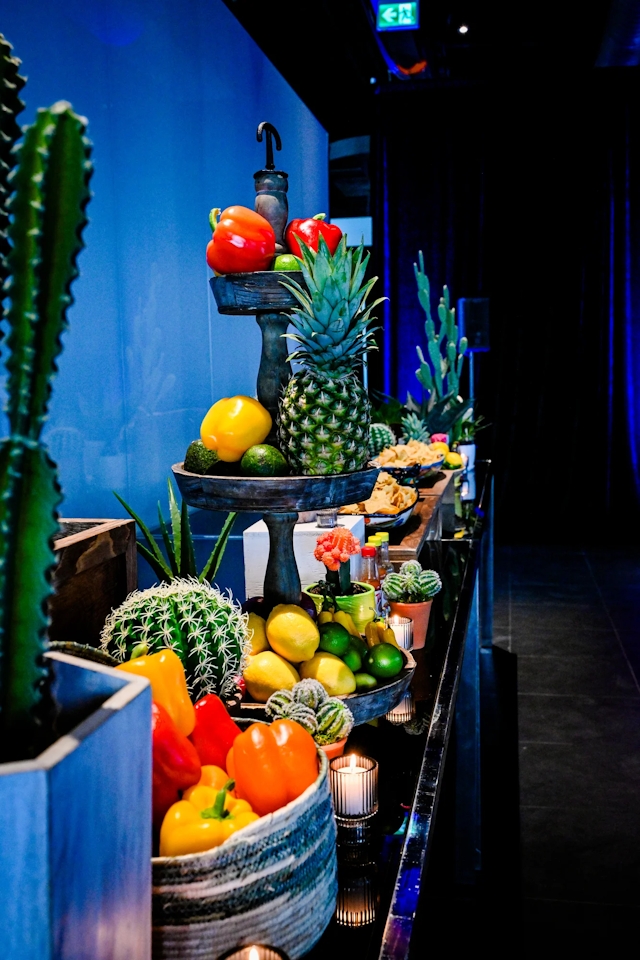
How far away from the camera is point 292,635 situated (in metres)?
1.23

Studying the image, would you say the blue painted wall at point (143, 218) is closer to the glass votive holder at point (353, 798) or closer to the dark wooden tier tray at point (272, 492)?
the dark wooden tier tray at point (272, 492)

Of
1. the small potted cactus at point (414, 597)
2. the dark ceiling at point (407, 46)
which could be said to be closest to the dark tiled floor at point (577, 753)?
the small potted cactus at point (414, 597)

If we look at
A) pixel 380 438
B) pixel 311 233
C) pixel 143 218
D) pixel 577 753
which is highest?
pixel 143 218

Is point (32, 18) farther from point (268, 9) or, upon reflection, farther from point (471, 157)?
point (471, 157)

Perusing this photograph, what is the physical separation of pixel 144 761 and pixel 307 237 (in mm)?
924

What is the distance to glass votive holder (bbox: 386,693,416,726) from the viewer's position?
1.30 m

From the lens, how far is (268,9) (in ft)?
14.1

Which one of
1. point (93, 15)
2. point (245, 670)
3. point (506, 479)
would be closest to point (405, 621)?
point (245, 670)

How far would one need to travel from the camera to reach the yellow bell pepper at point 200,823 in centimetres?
67

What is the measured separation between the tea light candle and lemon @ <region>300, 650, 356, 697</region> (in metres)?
0.17

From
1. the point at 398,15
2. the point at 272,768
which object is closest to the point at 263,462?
the point at 272,768

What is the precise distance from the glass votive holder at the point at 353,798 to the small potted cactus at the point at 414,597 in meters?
0.67

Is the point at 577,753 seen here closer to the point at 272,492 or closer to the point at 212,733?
the point at 272,492

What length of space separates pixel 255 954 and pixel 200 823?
100mm
